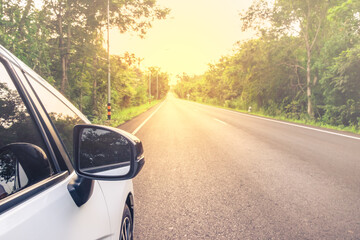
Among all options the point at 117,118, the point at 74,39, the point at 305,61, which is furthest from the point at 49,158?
the point at 305,61

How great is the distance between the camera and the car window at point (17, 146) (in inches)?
44.9

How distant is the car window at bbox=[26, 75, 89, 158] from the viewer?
141 centimetres

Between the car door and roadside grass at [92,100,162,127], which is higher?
the car door

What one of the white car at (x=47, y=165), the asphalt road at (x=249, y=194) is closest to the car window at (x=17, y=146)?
the white car at (x=47, y=165)

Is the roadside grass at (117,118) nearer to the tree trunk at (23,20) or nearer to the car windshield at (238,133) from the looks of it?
the car windshield at (238,133)

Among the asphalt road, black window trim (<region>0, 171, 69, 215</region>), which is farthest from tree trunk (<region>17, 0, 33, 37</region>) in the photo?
black window trim (<region>0, 171, 69, 215</region>)

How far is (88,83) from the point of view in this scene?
1488 cm

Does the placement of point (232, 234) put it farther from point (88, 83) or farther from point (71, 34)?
point (88, 83)

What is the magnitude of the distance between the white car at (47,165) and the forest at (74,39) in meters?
6.93

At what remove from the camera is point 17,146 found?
1.18 m

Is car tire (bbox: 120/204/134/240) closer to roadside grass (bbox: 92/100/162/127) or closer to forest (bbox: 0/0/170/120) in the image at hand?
forest (bbox: 0/0/170/120)

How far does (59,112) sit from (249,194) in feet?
10.5

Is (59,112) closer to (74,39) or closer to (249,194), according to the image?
(249,194)

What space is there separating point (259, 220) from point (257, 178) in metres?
1.73
